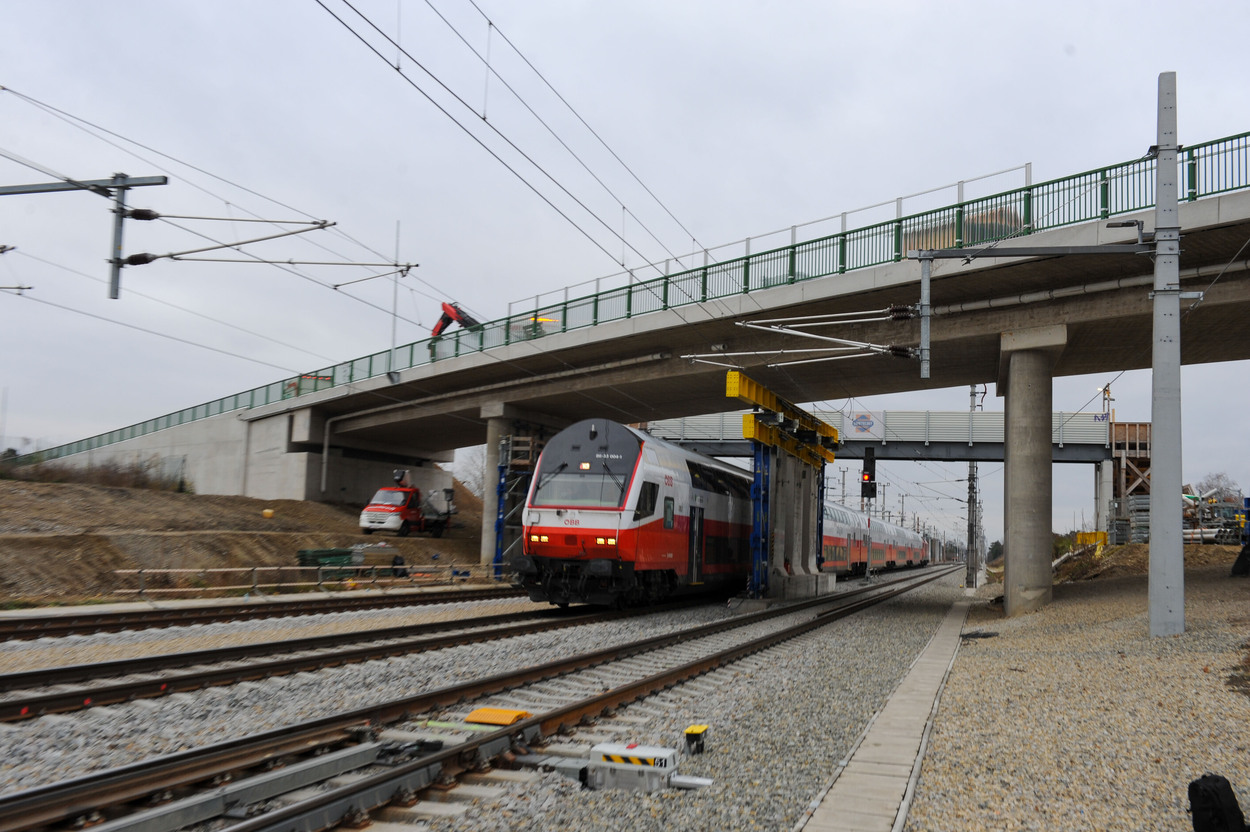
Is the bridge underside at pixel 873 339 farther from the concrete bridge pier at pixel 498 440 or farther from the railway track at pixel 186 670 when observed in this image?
the railway track at pixel 186 670

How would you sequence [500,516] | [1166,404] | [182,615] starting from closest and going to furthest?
[1166,404], [182,615], [500,516]

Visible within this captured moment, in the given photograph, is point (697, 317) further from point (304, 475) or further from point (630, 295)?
point (304, 475)

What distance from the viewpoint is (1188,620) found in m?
14.1

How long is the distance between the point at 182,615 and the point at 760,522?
14404 mm

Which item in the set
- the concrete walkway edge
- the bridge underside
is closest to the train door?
the bridge underside

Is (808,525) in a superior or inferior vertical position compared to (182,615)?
superior

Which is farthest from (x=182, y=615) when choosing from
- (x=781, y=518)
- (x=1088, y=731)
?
(x=781, y=518)

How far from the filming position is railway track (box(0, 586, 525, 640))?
1329cm

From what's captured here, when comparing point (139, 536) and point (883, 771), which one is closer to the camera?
point (883, 771)

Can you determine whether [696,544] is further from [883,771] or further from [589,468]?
[883,771]

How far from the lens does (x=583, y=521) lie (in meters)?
17.1

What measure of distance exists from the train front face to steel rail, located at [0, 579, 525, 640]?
4.14m

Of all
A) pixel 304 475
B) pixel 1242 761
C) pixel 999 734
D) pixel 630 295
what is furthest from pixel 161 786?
pixel 304 475

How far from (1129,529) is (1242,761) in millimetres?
35668
